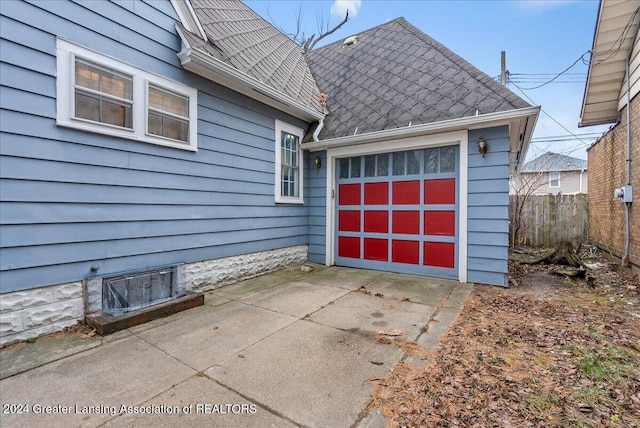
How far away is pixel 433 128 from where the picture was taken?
490cm

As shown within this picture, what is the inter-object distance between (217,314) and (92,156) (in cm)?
232

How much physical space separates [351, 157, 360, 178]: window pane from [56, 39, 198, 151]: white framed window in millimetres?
3166

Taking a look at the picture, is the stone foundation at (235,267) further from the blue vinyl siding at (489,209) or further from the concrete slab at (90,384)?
the blue vinyl siding at (489,209)

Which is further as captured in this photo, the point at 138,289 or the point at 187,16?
the point at 187,16

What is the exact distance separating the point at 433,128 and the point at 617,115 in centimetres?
525

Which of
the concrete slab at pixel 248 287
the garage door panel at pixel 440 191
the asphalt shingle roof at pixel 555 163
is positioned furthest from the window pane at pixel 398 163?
the asphalt shingle roof at pixel 555 163

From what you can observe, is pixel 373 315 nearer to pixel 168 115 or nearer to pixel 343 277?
pixel 343 277

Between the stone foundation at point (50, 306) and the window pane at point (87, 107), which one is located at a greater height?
the window pane at point (87, 107)

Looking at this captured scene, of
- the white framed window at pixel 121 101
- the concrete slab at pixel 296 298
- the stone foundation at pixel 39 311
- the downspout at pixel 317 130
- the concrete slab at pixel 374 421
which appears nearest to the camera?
the concrete slab at pixel 374 421

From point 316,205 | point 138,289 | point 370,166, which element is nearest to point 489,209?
point 370,166

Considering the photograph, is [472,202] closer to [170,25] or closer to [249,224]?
[249,224]

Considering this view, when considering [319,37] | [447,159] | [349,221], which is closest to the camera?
[447,159]

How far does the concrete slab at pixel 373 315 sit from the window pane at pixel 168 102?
3.38 meters

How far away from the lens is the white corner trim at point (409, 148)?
4938 millimetres
